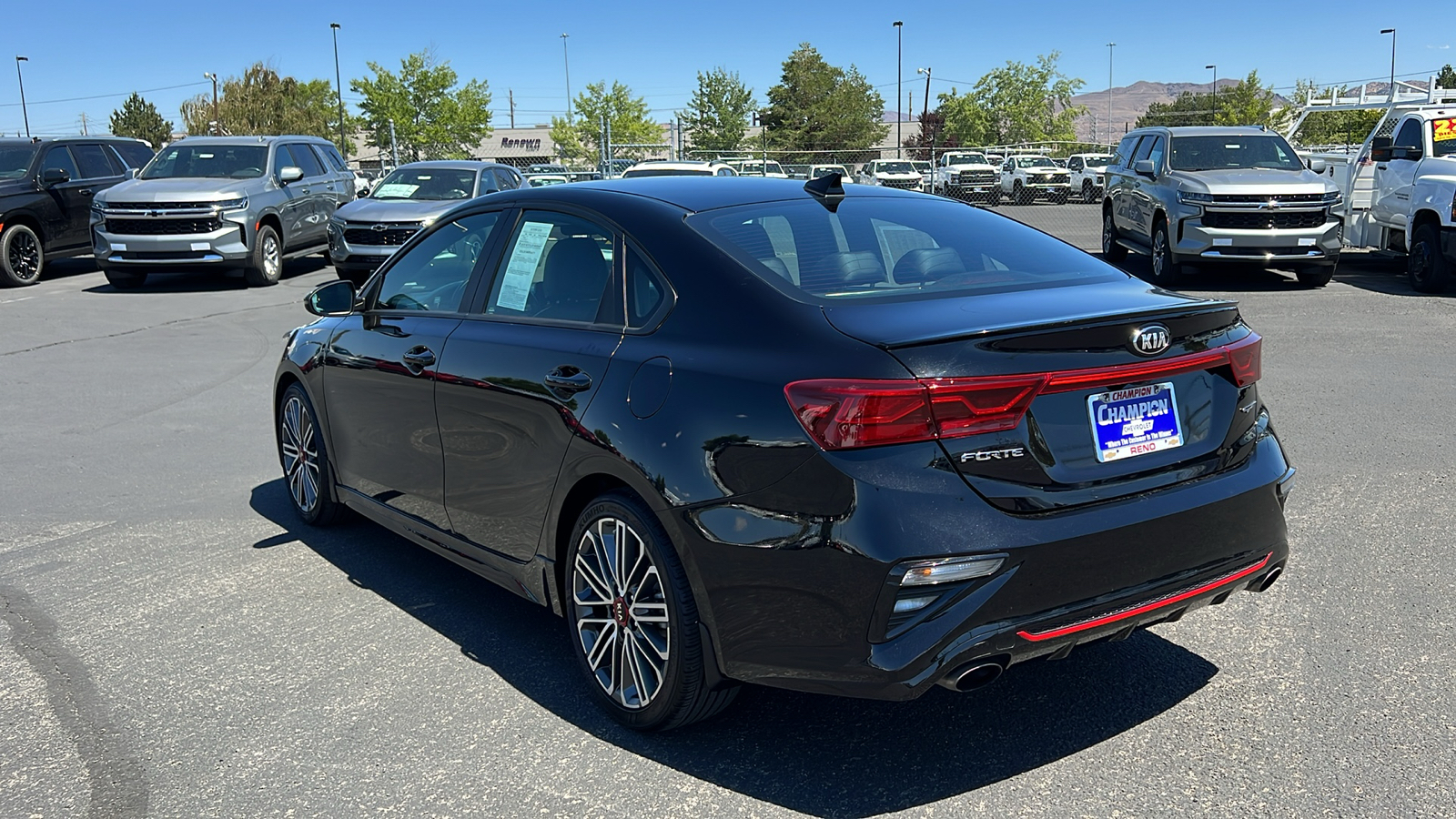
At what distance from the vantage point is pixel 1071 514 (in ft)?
10.2

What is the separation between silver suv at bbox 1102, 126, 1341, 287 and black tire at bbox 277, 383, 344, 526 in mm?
12000

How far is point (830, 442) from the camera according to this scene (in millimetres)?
3027

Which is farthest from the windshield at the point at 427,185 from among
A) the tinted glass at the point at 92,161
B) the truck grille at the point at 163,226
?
the tinted glass at the point at 92,161

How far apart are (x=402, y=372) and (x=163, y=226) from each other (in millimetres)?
13502

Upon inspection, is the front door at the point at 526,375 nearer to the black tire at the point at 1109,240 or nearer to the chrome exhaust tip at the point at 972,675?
the chrome exhaust tip at the point at 972,675

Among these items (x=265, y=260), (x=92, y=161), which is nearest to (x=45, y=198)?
(x=92, y=161)

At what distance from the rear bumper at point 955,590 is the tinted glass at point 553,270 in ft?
3.42

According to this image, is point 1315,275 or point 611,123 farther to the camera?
point 611,123

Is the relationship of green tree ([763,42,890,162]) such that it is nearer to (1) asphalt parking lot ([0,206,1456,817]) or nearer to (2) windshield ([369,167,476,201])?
(2) windshield ([369,167,476,201])

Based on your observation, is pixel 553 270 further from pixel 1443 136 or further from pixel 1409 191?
pixel 1443 136

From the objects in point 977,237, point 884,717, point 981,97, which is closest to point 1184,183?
point 977,237

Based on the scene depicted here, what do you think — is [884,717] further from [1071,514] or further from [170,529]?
[170,529]

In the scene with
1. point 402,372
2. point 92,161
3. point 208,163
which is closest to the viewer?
point 402,372

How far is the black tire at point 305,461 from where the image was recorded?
5.71 meters
